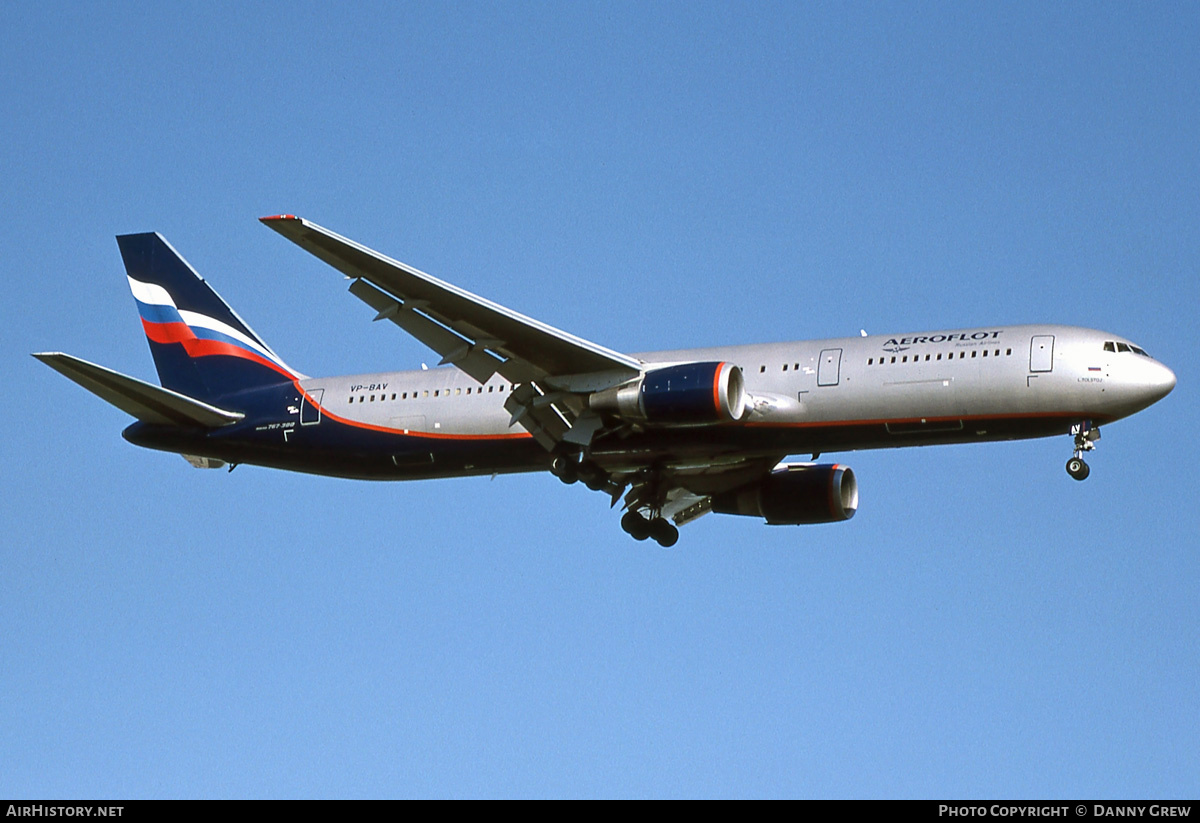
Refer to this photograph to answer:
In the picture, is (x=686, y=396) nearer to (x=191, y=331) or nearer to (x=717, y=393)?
(x=717, y=393)

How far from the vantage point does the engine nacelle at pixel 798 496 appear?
41688 mm

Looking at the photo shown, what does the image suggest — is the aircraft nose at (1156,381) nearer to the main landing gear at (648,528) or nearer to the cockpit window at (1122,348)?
the cockpit window at (1122,348)

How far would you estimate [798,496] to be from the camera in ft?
137

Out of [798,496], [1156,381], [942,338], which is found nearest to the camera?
[1156,381]

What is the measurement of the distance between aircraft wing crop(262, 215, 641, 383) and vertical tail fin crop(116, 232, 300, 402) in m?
8.40

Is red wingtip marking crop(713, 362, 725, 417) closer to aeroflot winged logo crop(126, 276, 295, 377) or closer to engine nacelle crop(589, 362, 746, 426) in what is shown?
engine nacelle crop(589, 362, 746, 426)

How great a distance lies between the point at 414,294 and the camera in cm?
3456

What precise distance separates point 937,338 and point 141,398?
20.1m
